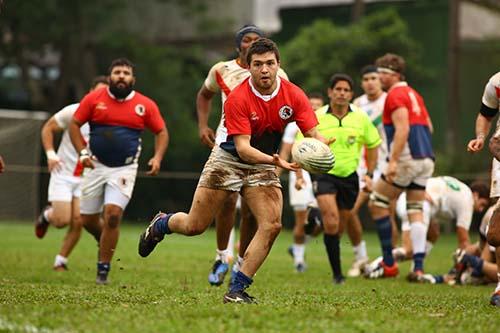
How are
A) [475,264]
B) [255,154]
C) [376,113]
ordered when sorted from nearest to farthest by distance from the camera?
[255,154]
[475,264]
[376,113]

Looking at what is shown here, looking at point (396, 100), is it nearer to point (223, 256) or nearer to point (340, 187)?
point (340, 187)

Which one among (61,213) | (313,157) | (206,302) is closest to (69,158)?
(61,213)

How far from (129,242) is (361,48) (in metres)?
11.9

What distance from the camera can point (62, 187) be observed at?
1519 centimetres

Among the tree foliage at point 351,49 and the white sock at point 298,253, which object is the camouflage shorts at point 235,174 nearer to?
the white sock at point 298,253

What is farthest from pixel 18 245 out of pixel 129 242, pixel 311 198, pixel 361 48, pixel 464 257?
pixel 361 48

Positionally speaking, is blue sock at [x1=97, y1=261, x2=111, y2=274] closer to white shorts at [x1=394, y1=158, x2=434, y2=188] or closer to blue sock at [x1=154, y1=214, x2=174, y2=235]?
blue sock at [x1=154, y1=214, x2=174, y2=235]

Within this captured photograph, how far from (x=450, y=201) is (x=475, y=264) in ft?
5.73

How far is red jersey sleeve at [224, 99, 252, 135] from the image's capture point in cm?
889

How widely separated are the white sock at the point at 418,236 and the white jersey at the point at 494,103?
4.04m

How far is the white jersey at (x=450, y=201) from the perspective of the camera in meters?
14.9

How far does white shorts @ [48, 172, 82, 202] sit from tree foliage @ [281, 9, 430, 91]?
57.0 ft

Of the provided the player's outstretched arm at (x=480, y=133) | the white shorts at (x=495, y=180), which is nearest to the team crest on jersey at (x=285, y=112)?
the player's outstretched arm at (x=480, y=133)

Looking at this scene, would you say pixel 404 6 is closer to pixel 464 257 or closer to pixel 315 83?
pixel 315 83
